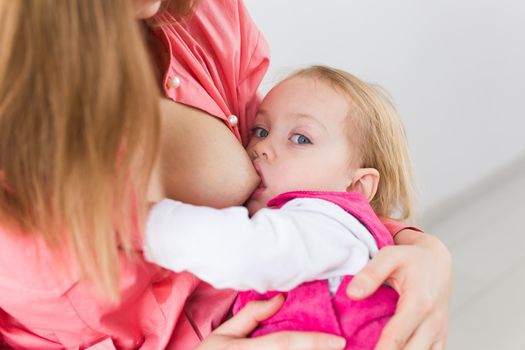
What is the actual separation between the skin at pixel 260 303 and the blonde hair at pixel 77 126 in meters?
0.12

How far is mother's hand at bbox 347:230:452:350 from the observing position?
2.82ft

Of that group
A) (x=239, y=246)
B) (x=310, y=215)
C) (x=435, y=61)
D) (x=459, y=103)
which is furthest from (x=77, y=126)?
(x=459, y=103)

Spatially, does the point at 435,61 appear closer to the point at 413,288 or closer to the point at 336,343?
the point at 413,288

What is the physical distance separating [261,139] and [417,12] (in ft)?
3.66

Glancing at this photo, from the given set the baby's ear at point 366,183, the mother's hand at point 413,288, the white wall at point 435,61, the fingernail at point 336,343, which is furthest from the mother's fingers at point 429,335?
the white wall at point 435,61

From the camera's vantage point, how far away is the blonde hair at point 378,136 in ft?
3.78

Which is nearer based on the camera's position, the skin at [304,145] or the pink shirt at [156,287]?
the pink shirt at [156,287]

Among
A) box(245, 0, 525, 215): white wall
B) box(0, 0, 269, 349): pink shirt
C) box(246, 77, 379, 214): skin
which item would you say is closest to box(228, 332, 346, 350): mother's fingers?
box(0, 0, 269, 349): pink shirt

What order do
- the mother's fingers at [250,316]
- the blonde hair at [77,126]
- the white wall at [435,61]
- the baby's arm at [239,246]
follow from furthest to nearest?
the white wall at [435,61], the mother's fingers at [250,316], the baby's arm at [239,246], the blonde hair at [77,126]

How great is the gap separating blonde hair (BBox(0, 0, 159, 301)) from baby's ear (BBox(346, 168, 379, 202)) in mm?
460

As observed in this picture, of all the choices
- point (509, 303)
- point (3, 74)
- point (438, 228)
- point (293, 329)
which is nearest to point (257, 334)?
point (293, 329)

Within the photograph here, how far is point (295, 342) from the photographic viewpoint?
33.2 inches

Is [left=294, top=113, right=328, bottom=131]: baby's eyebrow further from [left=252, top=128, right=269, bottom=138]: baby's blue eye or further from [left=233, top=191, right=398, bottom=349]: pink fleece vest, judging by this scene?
[left=233, top=191, right=398, bottom=349]: pink fleece vest

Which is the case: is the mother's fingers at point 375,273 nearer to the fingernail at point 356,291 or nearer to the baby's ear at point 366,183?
the fingernail at point 356,291
